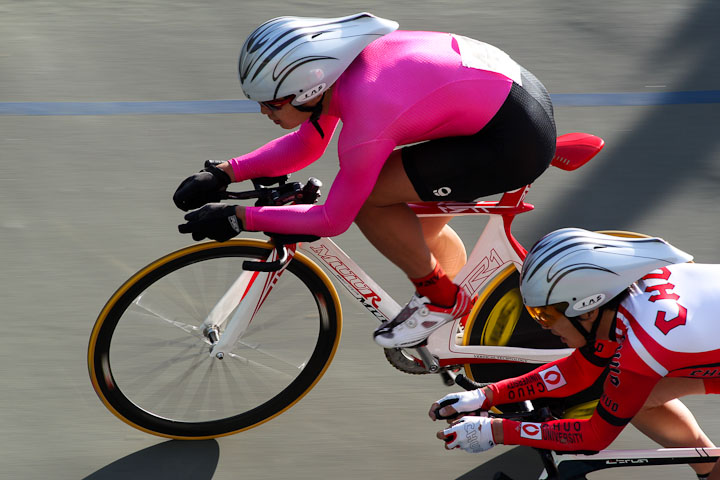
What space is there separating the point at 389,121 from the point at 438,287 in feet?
2.60

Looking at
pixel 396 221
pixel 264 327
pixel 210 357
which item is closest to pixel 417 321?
pixel 396 221

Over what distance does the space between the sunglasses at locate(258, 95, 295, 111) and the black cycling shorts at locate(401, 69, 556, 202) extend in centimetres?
49

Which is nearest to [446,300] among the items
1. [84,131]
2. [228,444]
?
[228,444]

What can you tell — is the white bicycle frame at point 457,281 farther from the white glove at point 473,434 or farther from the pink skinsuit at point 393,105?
the white glove at point 473,434

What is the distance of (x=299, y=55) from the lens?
9.52 ft

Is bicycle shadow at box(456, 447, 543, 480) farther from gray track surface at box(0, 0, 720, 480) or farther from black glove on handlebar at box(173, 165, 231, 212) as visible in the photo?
black glove on handlebar at box(173, 165, 231, 212)

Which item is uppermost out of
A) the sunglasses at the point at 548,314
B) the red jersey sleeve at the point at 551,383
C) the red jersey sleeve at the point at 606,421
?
the sunglasses at the point at 548,314

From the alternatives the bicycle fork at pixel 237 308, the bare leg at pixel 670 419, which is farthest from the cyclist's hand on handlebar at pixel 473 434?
the bicycle fork at pixel 237 308

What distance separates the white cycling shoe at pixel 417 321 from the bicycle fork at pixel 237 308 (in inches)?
19.6

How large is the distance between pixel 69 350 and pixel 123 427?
1.83 ft

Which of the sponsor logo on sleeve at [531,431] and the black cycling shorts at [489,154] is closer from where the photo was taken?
the sponsor logo on sleeve at [531,431]

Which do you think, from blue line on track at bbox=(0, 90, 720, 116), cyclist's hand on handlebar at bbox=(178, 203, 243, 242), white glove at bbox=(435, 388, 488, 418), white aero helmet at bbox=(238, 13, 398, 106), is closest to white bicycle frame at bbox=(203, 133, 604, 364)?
cyclist's hand on handlebar at bbox=(178, 203, 243, 242)

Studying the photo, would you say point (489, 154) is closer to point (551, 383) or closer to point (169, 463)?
point (551, 383)

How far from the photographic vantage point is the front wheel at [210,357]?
11.6 ft
